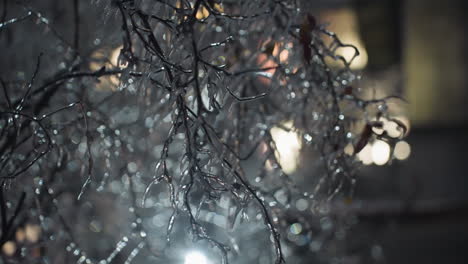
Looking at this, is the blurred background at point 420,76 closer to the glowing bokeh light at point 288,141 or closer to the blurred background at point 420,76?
the blurred background at point 420,76

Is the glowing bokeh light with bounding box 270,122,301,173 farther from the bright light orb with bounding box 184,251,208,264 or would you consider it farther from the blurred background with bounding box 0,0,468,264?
the blurred background with bounding box 0,0,468,264

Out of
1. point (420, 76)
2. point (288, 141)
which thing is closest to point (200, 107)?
point (288, 141)

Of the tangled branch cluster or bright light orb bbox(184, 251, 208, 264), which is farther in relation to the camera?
bright light orb bbox(184, 251, 208, 264)

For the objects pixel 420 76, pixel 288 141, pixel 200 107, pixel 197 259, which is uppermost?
pixel 420 76

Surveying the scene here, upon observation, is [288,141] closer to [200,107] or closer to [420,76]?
[200,107]

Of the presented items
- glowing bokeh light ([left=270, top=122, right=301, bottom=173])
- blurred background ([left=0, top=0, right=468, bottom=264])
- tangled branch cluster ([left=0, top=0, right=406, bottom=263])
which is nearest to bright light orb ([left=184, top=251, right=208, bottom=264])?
tangled branch cluster ([left=0, top=0, right=406, bottom=263])

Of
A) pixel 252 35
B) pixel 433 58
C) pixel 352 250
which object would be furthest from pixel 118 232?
pixel 433 58

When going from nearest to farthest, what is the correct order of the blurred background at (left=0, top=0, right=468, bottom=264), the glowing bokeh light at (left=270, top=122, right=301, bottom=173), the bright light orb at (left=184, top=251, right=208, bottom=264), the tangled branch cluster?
the tangled branch cluster → the glowing bokeh light at (left=270, top=122, right=301, bottom=173) → the bright light orb at (left=184, top=251, right=208, bottom=264) → the blurred background at (left=0, top=0, right=468, bottom=264)

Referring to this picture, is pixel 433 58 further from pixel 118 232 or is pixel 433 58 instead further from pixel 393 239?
pixel 118 232

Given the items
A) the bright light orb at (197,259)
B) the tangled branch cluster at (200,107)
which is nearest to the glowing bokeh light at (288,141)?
the tangled branch cluster at (200,107)

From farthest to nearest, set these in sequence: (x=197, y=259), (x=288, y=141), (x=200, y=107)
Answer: (x=288, y=141)
(x=197, y=259)
(x=200, y=107)

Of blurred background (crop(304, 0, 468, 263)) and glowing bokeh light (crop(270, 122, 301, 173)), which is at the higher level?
blurred background (crop(304, 0, 468, 263))

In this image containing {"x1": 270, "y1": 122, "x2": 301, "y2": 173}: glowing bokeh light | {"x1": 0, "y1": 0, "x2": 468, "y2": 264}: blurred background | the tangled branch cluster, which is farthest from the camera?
{"x1": 0, "y1": 0, "x2": 468, "y2": 264}: blurred background

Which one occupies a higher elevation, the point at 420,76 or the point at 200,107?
the point at 420,76
